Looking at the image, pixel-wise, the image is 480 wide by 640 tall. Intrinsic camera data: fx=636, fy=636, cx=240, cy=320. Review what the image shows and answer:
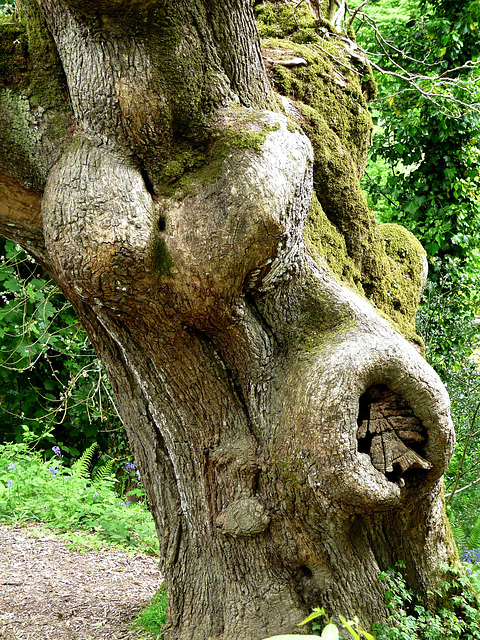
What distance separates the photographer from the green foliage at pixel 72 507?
6012mm

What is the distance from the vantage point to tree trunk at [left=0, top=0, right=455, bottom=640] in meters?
2.81

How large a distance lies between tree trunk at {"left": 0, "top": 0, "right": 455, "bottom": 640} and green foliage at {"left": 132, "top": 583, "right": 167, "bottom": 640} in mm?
257

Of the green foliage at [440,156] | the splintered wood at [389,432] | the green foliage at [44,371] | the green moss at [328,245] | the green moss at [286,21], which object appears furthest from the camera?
the green foliage at [440,156]

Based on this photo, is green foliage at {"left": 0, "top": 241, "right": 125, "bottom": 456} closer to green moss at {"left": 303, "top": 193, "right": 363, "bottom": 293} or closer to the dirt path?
the dirt path

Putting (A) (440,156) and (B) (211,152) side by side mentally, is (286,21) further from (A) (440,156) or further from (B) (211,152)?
(A) (440,156)

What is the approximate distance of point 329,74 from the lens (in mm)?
4289

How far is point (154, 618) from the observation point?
13.3 ft

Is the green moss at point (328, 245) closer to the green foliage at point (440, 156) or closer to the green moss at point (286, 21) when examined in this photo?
the green moss at point (286, 21)

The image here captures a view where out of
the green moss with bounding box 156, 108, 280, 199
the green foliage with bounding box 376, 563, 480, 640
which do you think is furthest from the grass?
the green moss with bounding box 156, 108, 280, 199

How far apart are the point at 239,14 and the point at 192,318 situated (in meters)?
1.50

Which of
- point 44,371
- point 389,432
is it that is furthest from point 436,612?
point 44,371

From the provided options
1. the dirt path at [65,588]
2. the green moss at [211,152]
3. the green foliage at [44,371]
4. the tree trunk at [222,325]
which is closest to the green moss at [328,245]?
the tree trunk at [222,325]

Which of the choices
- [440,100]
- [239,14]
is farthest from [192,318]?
[440,100]

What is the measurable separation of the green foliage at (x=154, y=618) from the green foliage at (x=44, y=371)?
3877 millimetres
